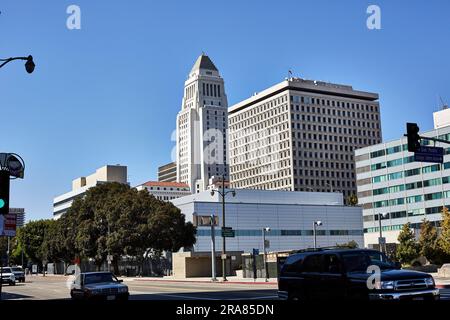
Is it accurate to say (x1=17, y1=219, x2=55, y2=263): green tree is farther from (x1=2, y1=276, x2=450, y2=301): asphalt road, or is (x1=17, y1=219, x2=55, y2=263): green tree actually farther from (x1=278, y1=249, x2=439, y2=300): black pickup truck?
(x1=278, y1=249, x2=439, y2=300): black pickup truck

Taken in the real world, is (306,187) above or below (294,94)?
below

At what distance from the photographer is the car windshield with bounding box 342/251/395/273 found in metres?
14.4

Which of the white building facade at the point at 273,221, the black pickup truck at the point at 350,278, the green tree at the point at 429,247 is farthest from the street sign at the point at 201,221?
the black pickup truck at the point at 350,278

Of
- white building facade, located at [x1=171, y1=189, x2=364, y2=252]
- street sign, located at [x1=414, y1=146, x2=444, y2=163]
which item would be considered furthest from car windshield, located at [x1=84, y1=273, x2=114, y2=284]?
white building facade, located at [x1=171, y1=189, x2=364, y2=252]

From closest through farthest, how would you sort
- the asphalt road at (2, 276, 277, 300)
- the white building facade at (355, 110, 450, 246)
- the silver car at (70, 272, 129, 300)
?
the silver car at (70, 272, 129, 300), the asphalt road at (2, 276, 277, 300), the white building facade at (355, 110, 450, 246)

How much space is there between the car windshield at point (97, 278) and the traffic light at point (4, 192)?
9257mm

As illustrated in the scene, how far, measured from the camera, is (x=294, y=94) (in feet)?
652

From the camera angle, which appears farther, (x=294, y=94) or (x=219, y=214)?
(x=294, y=94)

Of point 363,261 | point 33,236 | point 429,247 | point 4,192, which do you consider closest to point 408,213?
point 429,247

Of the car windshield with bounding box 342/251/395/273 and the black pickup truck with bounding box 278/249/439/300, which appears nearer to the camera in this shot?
the black pickup truck with bounding box 278/249/439/300

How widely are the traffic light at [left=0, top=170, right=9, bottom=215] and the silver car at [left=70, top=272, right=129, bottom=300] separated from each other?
8262 mm
